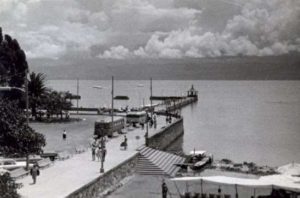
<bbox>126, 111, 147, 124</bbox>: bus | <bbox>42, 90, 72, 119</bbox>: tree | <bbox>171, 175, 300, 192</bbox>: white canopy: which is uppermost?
<bbox>42, 90, 72, 119</bbox>: tree

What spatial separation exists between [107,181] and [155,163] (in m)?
7.03

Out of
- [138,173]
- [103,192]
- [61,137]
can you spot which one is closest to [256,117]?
[61,137]

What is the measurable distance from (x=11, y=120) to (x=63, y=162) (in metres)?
5.61

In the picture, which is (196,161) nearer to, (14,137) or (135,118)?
(135,118)

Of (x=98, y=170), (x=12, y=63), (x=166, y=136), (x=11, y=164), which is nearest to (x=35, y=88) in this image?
(x=12, y=63)

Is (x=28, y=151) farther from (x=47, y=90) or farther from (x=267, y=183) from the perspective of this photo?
(x=47, y=90)

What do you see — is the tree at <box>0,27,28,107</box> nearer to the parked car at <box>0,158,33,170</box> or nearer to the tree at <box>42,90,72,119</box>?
the tree at <box>42,90,72,119</box>

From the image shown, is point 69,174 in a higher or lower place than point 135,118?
lower

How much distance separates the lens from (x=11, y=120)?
26.3 m

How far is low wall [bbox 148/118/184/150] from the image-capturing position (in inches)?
1651

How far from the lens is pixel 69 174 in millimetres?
27125

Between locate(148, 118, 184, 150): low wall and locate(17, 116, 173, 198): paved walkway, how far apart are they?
173 inches

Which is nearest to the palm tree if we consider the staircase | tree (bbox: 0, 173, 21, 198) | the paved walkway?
the paved walkway

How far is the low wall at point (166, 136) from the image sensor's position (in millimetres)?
41928
